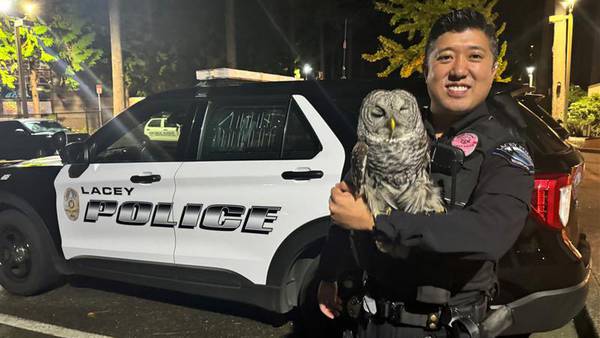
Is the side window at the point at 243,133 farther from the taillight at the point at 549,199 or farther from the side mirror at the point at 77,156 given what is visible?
the taillight at the point at 549,199

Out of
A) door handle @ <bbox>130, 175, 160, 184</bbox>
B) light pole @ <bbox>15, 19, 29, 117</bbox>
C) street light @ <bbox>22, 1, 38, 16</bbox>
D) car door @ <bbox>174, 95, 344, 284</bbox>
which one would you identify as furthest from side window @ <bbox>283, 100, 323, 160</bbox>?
street light @ <bbox>22, 1, 38, 16</bbox>

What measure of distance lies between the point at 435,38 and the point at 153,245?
260 centimetres

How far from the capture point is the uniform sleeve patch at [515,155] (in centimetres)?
134

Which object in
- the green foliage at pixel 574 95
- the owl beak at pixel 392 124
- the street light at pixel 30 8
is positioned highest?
the street light at pixel 30 8

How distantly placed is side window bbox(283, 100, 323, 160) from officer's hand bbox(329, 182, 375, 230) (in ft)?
4.98

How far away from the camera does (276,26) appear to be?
79.3 ft

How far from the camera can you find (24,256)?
414 cm

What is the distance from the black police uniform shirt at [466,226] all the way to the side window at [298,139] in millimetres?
1458

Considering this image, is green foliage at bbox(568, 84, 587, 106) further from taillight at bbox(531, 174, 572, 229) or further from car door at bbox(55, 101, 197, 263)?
car door at bbox(55, 101, 197, 263)

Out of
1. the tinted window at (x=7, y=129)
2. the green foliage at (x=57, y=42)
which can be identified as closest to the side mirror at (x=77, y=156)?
the tinted window at (x=7, y=129)

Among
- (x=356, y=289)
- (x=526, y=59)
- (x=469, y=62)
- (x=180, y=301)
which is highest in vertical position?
(x=526, y=59)

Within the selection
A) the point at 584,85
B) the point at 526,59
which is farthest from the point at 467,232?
the point at 526,59

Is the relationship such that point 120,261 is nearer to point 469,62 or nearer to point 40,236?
point 40,236

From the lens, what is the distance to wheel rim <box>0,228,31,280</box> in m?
4.14
